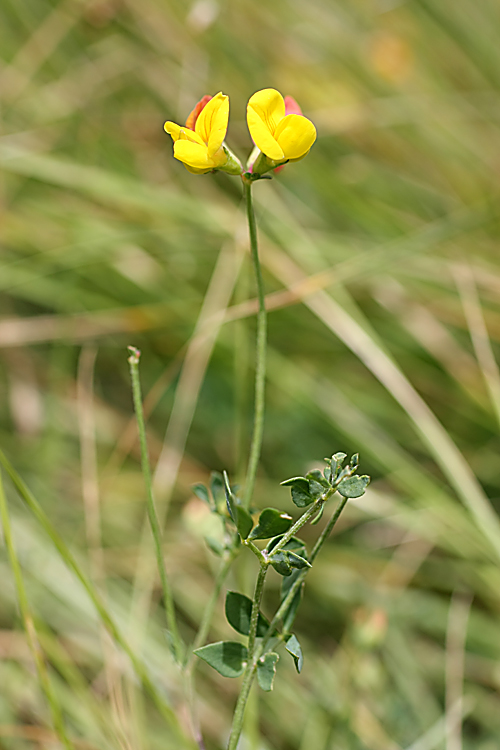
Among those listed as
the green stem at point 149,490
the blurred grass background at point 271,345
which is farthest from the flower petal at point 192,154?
the blurred grass background at point 271,345

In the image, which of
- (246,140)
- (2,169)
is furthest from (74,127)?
(246,140)

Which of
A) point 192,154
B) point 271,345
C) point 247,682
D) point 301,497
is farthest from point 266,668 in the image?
point 271,345

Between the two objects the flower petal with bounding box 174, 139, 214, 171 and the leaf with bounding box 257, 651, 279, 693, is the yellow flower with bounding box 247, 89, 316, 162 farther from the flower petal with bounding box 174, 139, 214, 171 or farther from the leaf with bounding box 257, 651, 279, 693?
the leaf with bounding box 257, 651, 279, 693

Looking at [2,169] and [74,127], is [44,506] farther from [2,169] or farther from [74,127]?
[74,127]

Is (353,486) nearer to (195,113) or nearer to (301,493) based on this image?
(301,493)

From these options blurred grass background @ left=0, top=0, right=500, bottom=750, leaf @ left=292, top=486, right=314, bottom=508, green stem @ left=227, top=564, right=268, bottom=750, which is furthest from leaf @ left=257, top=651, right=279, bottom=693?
blurred grass background @ left=0, top=0, right=500, bottom=750
